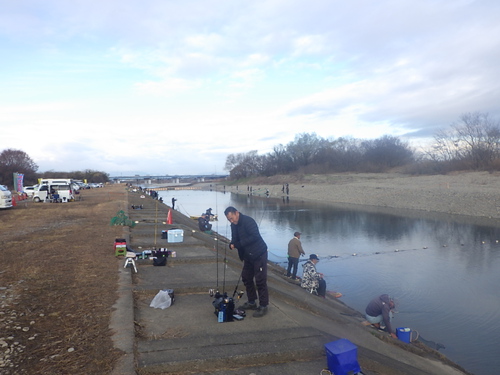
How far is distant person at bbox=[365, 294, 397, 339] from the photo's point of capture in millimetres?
6871

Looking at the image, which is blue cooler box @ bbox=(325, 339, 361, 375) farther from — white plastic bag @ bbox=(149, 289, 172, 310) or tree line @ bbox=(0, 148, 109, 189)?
tree line @ bbox=(0, 148, 109, 189)

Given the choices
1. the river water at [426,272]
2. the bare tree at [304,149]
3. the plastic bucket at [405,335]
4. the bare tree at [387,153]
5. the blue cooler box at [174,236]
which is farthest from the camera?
the bare tree at [304,149]

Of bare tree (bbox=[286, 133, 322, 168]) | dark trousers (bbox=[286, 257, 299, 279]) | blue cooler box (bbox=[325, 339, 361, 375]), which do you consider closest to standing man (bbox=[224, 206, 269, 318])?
blue cooler box (bbox=[325, 339, 361, 375])

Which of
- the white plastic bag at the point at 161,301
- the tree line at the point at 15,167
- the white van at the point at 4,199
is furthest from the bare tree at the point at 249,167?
the white plastic bag at the point at 161,301

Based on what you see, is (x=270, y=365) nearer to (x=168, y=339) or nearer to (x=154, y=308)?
(x=168, y=339)

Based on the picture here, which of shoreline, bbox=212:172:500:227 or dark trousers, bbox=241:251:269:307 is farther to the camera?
shoreline, bbox=212:172:500:227

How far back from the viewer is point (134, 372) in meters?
3.71

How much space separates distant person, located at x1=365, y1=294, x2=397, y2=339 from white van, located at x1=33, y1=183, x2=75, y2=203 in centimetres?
2773

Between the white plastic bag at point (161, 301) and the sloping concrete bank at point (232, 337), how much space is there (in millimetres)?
79

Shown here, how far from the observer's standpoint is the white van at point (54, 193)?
2931cm

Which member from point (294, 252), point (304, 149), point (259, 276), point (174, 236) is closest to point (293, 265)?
point (294, 252)

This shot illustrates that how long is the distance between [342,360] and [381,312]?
11.3ft

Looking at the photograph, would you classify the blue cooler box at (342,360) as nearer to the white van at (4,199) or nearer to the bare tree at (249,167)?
the white van at (4,199)

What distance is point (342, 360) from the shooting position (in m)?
4.04
